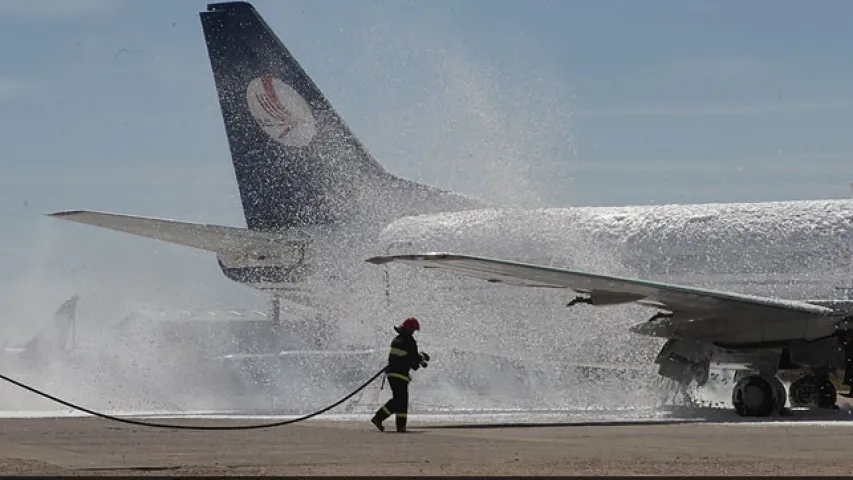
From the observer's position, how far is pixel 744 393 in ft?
77.2

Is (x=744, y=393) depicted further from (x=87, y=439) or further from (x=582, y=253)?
(x=87, y=439)

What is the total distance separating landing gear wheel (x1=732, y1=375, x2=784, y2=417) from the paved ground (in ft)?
8.98

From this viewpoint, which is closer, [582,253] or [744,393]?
[744,393]

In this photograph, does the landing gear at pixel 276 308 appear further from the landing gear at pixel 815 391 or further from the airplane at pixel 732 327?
the landing gear at pixel 815 391

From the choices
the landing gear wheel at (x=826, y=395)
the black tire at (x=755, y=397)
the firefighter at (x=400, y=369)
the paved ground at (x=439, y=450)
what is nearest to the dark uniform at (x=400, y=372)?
the firefighter at (x=400, y=369)

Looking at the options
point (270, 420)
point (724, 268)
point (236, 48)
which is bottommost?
point (270, 420)

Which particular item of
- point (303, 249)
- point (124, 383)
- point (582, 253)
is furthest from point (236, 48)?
point (582, 253)

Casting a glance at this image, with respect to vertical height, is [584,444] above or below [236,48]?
below

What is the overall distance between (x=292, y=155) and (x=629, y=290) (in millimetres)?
12353

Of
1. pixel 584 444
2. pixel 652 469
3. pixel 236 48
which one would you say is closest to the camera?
pixel 652 469

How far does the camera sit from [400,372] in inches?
800

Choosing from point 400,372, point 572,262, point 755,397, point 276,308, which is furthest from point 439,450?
point 276,308

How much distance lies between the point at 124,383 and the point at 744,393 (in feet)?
43.9

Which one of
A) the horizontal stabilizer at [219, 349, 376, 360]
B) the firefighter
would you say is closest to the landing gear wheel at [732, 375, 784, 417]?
the firefighter
